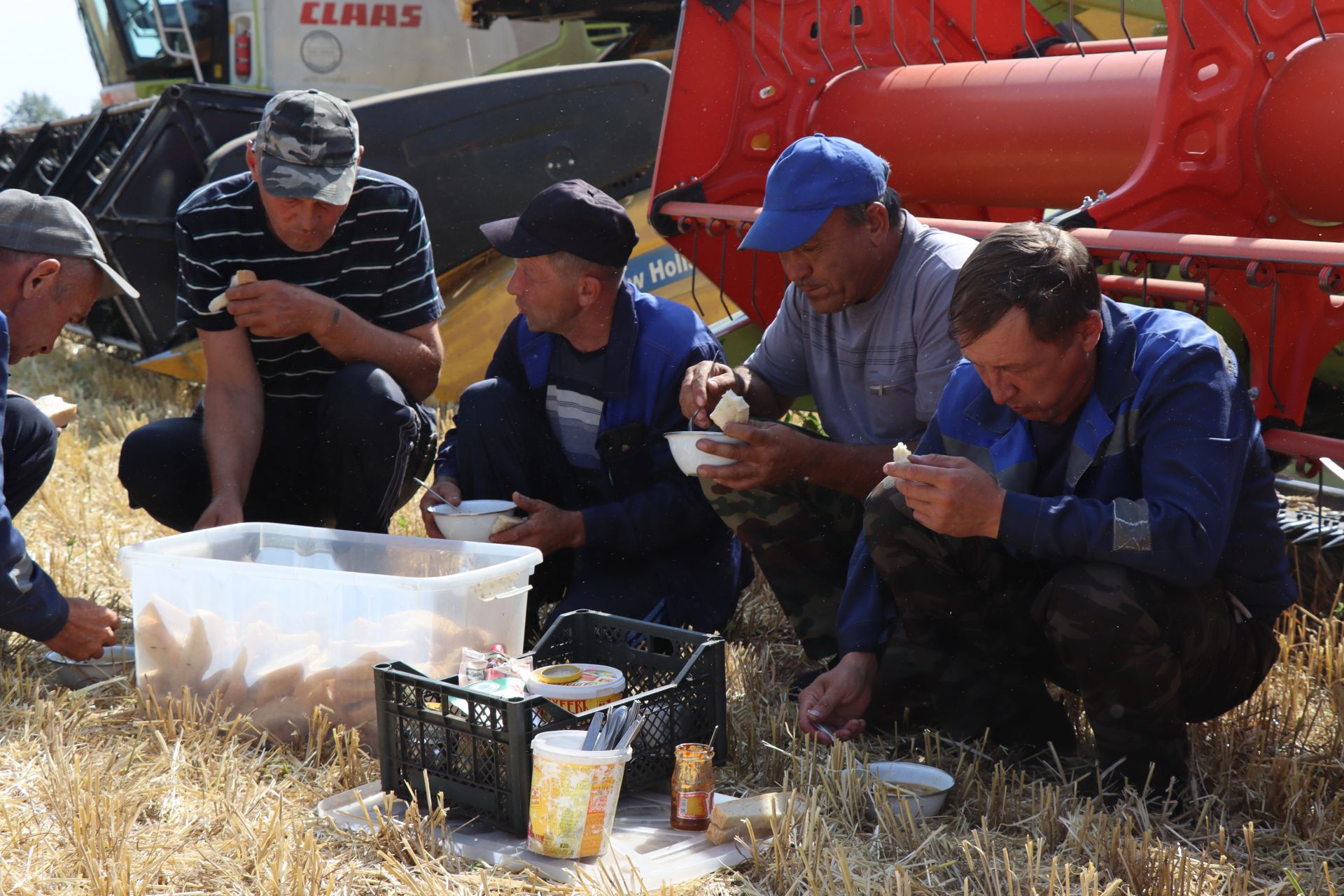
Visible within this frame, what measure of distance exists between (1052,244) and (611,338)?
1.38 m

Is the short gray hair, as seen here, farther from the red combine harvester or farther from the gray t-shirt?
the red combine harvester

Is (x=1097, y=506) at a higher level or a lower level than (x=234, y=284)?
lower

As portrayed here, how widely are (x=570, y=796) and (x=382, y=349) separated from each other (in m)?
1.82

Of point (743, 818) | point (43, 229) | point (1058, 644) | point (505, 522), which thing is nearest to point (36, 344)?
point (43, 229)

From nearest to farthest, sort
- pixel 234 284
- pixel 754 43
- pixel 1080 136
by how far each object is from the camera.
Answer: pixel 234 284
pixel 1080 136
pixel 754 43

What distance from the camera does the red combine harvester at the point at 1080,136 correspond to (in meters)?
3.42

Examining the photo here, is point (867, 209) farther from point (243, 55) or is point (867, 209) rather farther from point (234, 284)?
point (243, 55)

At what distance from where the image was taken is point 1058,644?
95.6 inches

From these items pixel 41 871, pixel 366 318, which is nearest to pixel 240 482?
pixel 366 318

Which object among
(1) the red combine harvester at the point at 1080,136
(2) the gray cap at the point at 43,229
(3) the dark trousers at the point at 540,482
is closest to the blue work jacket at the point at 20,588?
(2) the gray cap at the point at 43,229

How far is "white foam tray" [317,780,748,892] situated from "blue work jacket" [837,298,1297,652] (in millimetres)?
804

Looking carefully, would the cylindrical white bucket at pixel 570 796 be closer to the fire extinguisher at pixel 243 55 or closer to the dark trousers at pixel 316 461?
the dark trousers at pixel 316 461

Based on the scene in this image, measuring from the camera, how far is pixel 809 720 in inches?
110

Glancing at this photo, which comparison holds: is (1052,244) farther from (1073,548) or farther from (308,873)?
(308,873)
